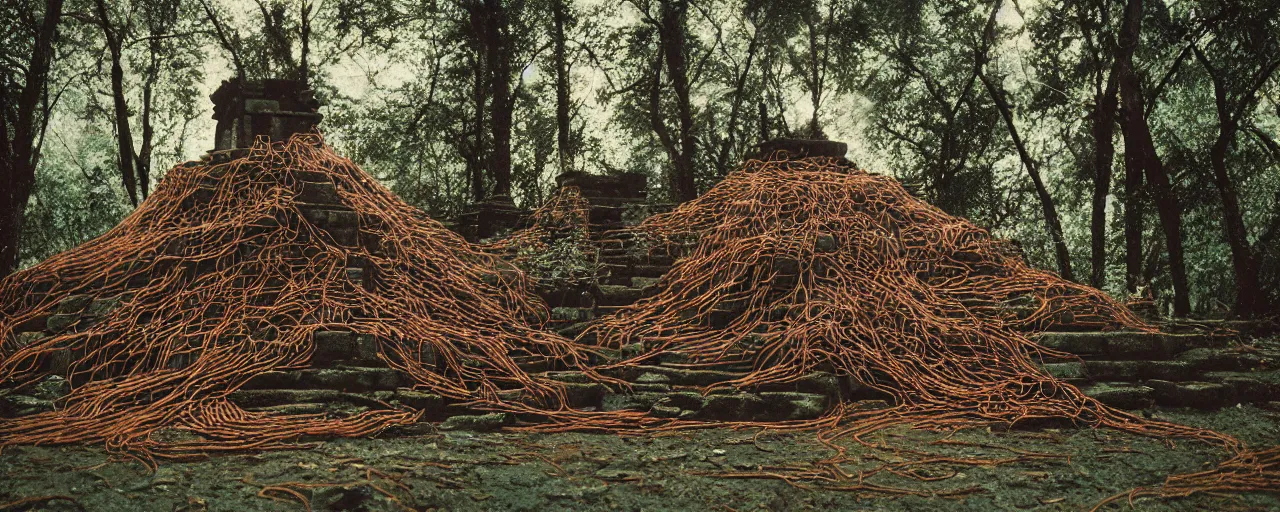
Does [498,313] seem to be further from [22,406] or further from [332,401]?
[22,406]

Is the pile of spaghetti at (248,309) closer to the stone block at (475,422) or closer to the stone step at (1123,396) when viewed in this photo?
the stone block at (475,422)

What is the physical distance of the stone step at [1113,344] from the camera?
7.09 m

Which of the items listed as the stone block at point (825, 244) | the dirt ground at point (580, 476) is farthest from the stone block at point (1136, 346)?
the stone block at point (825, 244)

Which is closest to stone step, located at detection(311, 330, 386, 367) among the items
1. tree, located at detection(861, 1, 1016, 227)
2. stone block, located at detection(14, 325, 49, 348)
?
stone block, located at detection(14, 325, 49, 348)

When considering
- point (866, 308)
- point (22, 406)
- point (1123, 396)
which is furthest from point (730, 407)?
point (22, 406)

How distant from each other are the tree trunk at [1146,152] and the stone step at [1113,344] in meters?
5.45

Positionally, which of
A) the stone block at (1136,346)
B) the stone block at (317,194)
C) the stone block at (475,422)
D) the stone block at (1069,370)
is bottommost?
the stone block at (475,422)

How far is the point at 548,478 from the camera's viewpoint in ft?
15.3

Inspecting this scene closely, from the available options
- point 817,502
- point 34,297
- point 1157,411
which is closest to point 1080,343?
point 1157,411

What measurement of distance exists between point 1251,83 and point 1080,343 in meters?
6.60

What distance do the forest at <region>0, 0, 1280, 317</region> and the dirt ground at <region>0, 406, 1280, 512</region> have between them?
359 inches

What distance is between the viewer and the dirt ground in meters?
4.24

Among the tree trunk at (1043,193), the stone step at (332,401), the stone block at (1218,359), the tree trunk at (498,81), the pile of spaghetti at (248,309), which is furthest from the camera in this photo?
the tree trunk at (498,81)

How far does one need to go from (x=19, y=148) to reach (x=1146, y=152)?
52.0 feet
